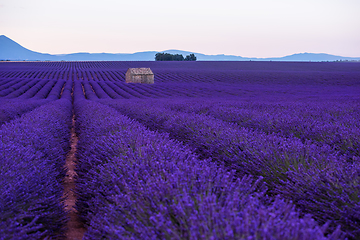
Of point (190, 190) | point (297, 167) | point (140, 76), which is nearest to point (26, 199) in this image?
point (190, 190)

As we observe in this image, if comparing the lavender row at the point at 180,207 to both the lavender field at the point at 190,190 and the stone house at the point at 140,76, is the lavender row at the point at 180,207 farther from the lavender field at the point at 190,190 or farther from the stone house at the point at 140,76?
the stone house at the point at 140,76

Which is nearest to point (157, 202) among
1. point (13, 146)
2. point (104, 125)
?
point (13, 146)

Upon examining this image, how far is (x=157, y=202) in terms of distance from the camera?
1605 mm

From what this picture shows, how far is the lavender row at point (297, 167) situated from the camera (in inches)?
74.9

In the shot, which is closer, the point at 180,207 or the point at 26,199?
the point at 180,207

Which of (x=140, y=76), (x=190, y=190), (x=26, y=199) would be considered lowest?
(x=26, y=199)

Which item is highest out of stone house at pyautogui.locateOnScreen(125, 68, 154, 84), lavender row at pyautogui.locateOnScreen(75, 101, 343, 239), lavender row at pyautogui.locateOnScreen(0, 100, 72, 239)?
stone house at pyautogui.locateOnScreen(125, 68, 154, 84)

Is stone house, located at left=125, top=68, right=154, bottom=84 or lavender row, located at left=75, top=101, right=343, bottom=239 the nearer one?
lavender row, located at left=75, top=101, right=343, bottom=239

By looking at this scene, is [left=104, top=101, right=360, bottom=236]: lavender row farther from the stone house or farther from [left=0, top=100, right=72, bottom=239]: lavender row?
the stone house

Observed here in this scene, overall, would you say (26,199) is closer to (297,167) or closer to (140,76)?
(297,167)

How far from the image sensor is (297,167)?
2525 millimetres

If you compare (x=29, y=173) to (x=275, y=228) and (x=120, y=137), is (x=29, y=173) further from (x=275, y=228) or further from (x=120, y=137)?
(x=275, y=228)

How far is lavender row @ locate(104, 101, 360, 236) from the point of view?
190 centimetres

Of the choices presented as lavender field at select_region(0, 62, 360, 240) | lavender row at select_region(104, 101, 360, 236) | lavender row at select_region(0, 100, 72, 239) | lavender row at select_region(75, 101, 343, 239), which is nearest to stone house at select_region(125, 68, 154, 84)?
lavender row at select_region(104, 101, 360, 236)
